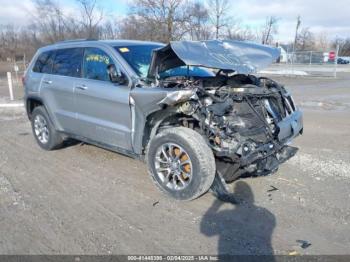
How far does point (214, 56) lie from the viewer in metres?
4.44

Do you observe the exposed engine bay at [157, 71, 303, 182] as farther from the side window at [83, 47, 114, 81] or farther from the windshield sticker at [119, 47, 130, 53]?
the side window at [83, 47, 114, 81]

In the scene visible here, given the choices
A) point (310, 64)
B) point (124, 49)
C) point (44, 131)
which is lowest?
point (44, 131)

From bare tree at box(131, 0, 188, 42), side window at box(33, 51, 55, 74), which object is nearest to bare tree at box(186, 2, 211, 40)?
bare tree at box(131, 0, 188, 42)

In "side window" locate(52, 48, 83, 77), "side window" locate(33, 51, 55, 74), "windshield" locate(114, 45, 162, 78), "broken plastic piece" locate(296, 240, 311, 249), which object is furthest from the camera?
"side window" locate(33, 51, 55, 74)

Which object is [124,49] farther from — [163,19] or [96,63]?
[163,19]

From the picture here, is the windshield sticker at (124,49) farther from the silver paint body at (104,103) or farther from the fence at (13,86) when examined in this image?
the fence at (13,86)

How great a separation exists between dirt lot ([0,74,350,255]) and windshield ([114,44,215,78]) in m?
1.50

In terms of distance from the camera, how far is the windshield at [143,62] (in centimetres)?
453

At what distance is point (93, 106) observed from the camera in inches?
189

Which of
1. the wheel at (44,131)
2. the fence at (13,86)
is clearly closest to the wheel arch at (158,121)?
the wheel at (44,131)

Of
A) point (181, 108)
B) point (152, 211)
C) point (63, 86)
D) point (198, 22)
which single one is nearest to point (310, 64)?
point (198, 22)

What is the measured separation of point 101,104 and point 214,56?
168 cm

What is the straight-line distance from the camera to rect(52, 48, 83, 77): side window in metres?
5.14

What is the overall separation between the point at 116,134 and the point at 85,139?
91 cm
